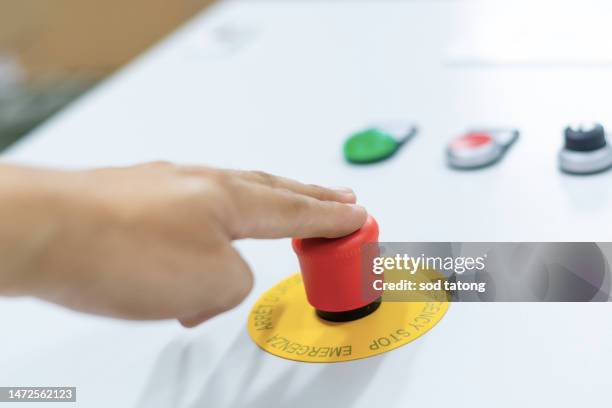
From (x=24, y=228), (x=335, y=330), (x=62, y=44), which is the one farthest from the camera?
(x=62, y=44)

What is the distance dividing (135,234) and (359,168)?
1.05 ft

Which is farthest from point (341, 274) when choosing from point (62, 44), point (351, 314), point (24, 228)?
point (62, 44)

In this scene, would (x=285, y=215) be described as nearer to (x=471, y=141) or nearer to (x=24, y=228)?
(x=24, y=228)

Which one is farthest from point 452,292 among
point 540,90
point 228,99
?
point 228,99

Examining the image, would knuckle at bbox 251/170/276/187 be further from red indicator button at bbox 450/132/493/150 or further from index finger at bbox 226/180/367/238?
red indicator button at bbox 450/132/493/150

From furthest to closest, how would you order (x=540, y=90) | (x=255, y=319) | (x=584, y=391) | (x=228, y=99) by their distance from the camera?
(x=228, y=99) → (x=540, y=90) → (x=255, y=319) → (x=584, y=391)

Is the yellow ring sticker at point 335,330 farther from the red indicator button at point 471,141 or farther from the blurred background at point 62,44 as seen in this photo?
the blurred background at point 62,44

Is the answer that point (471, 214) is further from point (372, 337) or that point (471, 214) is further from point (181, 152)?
point (181, 152)

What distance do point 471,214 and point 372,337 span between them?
148 millimetres

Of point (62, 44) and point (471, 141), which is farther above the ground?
point (471, 141)

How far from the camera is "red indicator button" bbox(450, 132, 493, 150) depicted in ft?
2.01

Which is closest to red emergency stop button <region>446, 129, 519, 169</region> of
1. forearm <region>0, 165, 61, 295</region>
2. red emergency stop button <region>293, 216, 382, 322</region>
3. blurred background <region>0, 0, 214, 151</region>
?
red emergency stop button <region>293, 216, 382, 322</region>

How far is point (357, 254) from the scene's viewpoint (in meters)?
0.44

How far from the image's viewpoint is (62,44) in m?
2.90
